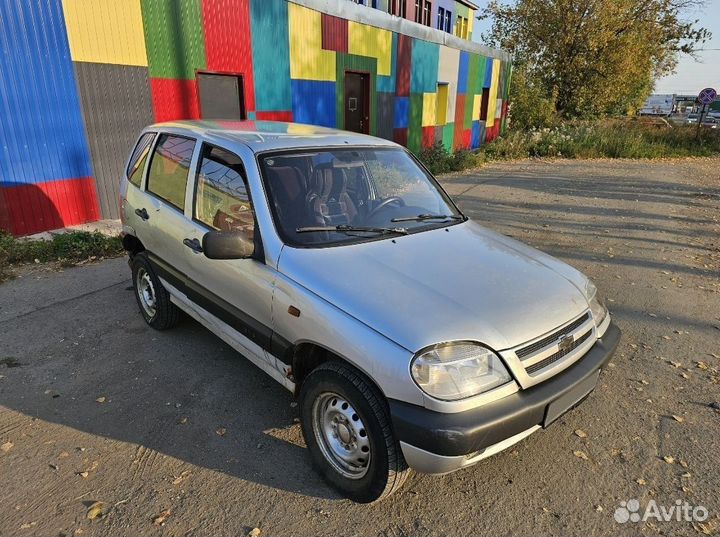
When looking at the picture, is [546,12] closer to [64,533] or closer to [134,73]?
[134,73]

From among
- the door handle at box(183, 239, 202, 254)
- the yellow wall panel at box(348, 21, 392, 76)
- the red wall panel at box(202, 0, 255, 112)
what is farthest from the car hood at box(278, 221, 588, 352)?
the yellow wall panel at box(348, 21, 392, 76)

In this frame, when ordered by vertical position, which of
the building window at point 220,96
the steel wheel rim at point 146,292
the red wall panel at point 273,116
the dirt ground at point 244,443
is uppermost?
the building window at point 220,96

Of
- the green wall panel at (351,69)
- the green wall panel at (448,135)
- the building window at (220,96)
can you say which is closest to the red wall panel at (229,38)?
the building window at (220,96)

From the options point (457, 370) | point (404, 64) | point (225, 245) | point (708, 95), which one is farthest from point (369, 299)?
point (708, 95)

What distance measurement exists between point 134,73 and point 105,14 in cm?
87

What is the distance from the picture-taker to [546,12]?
26859 millimetres

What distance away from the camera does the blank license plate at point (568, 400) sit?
94.6 inches

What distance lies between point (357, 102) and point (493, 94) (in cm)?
1169

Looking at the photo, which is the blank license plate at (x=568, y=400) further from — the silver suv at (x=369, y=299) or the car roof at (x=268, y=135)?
the car roof at (x=268, y=135)

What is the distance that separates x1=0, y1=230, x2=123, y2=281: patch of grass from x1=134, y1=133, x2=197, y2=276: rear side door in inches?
106

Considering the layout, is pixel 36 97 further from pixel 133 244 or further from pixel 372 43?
pixel 372 43

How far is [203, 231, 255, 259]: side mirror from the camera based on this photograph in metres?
2.76

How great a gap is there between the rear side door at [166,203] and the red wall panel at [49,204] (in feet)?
12.0

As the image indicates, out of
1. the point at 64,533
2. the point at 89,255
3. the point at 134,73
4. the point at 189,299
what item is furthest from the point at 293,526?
the point at 134,73
